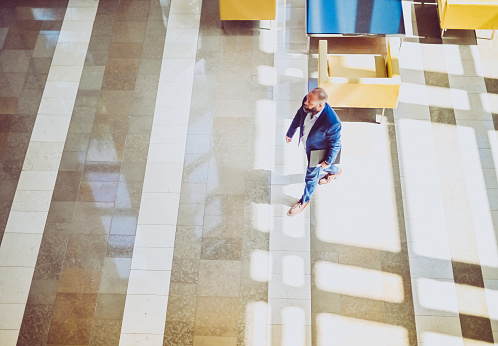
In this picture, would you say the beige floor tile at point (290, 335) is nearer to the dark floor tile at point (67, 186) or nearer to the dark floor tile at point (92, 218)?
the dark floor tile at point (92, 218)

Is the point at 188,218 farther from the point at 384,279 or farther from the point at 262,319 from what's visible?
the point at 384,279

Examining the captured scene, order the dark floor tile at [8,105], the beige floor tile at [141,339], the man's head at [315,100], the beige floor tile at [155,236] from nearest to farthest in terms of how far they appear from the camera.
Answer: the man's head at [315,100]
the beige floor tile at [141,339]
the beige floor tile at [155,236]
the dark floor tile at [8,105]

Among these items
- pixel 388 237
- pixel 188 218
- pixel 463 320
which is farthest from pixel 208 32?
pixel 463 320

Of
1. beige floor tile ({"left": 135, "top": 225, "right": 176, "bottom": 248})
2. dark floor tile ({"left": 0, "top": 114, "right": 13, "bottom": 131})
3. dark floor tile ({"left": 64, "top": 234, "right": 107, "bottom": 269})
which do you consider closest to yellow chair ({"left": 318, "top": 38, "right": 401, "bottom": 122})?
beige floor tile ({"left": 135, "top": 225, "right": 176, "bottom": 248})

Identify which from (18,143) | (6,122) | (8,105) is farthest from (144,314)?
(8,105)

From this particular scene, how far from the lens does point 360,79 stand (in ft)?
20.0

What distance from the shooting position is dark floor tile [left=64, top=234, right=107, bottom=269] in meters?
5.81

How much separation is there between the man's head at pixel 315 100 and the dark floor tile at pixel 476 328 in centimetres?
270

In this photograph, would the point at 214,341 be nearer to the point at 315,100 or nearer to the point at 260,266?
the point at 260,266

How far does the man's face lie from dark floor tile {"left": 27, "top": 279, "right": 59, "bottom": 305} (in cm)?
339

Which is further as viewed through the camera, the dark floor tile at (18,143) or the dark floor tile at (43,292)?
the dark floor tile at (18,143)

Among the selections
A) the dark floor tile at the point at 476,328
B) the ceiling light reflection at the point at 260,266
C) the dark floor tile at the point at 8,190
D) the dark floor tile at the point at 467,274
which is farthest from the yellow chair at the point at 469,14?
the dark floor tile at the point at 8,190

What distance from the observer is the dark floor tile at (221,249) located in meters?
5.80

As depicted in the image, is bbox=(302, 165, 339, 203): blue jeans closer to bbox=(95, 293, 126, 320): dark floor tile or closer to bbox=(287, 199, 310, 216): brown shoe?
bbox=(287, 199, 310, 216): brown shoe
